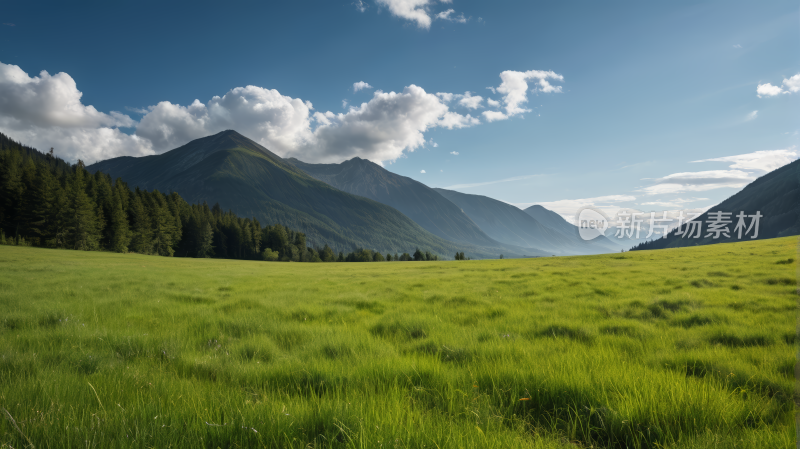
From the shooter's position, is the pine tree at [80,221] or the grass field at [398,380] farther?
the pine tree at [80,221]

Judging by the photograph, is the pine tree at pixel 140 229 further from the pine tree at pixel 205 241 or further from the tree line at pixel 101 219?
the pine tree at pixel 205 241

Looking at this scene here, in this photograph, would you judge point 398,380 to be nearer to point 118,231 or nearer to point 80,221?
point 80,221

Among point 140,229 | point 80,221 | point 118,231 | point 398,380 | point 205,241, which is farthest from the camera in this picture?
point 205,241

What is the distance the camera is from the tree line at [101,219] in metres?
63.4

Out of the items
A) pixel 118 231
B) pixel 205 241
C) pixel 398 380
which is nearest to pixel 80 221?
pixel 118 231

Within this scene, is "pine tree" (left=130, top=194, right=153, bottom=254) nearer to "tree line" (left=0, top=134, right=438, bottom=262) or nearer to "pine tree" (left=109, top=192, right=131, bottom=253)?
"tree line" (left=0, top=134, right=438, bottom=262)

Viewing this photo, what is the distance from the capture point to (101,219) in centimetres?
6994

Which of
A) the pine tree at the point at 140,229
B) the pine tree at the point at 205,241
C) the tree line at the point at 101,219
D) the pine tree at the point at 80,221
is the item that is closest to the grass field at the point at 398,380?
the pine tree at the point at 80,221

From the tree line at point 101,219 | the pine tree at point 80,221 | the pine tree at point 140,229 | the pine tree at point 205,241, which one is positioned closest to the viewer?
the tree line at point 101,219

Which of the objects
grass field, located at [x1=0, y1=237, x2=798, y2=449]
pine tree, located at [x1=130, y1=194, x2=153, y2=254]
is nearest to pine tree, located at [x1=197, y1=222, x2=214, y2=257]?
pine tree, located at [x1=130, y1=194, x2=153, y2=254]

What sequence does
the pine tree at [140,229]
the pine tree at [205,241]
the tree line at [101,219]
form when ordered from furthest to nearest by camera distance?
the pine tree at [205,241]
the pine tree at [140,229]
the tree line at [101,219]

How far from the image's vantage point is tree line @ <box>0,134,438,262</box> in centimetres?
6338

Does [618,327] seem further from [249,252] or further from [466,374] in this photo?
[249,252]

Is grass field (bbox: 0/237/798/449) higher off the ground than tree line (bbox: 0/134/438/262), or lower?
lower
